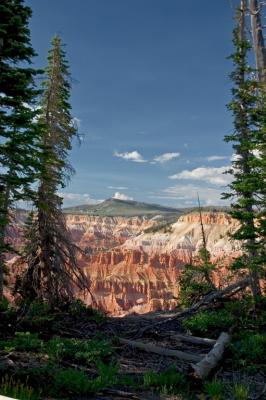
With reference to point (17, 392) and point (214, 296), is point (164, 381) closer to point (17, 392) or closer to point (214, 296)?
point (17, 392)

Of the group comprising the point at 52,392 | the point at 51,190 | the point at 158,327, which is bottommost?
the point at 158,327

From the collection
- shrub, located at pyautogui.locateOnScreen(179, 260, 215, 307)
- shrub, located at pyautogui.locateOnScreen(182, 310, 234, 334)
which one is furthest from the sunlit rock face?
shrub, located at pyautogui.locateOnScreen(182, 310, 234, 334)

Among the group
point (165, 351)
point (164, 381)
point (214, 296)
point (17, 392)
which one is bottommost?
point (165, 351)

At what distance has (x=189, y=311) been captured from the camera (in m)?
14.7

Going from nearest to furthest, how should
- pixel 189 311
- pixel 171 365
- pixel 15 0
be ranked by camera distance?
1. pixel 171 365
2. pixel 15 0
3. pixel 189 311

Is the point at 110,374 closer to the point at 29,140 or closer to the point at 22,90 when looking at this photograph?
the point at 29,140

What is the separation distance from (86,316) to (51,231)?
159 inches

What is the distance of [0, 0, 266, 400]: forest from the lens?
257 inches

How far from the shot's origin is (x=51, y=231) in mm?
15703

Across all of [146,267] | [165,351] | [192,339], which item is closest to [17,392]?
[165,351]

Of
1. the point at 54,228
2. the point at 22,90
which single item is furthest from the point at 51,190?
the point at 22,90

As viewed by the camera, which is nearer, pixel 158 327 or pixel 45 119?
pixel 158 327

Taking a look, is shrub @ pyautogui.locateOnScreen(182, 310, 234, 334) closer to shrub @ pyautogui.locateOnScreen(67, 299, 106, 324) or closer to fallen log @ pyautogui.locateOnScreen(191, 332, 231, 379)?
fallen log @ pyautogui.locateOnScreen(191, 332, 231, 379)

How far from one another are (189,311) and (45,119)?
35.9 ft
